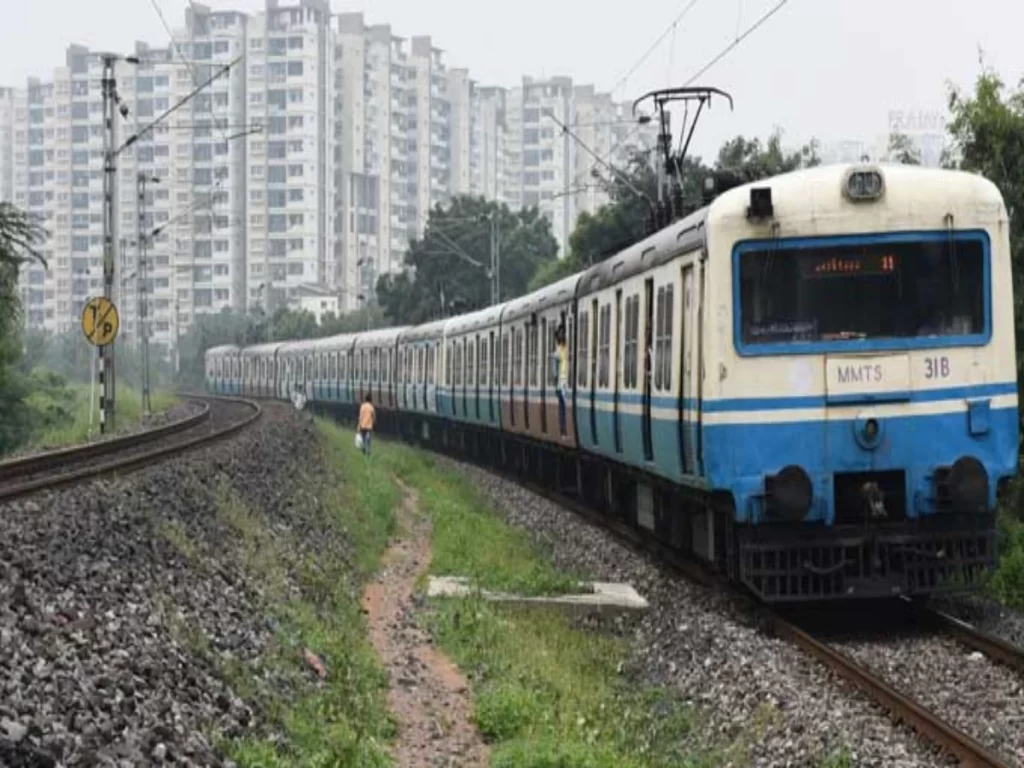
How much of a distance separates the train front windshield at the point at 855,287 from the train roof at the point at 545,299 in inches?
366

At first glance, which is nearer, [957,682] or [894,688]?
[894,688]

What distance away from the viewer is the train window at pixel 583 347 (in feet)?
66.8

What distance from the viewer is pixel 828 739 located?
8.68 m

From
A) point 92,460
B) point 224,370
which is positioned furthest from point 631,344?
point 224,370

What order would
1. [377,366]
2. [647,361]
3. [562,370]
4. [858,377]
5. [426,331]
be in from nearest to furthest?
1. [858,377]
2. [647,361]
3. [562,370]
4. [426,331]
5. [377,366]

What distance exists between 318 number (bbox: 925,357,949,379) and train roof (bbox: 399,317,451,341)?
91.7ft

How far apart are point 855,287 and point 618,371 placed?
5315mm

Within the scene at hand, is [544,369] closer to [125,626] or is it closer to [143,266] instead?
[125,626]

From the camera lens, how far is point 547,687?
10758 mm

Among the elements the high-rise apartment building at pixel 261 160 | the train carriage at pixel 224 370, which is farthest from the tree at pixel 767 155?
the high-rise apartment building at pixel 261 160

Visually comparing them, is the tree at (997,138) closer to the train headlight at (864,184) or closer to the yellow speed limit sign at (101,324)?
the train headlight at (864,184)

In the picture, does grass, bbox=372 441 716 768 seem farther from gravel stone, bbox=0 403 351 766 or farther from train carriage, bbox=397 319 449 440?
train carriage, bbox=397 319 449 440

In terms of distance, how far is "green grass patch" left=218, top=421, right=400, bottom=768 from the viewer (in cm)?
817

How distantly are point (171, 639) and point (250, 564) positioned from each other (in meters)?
4.37
